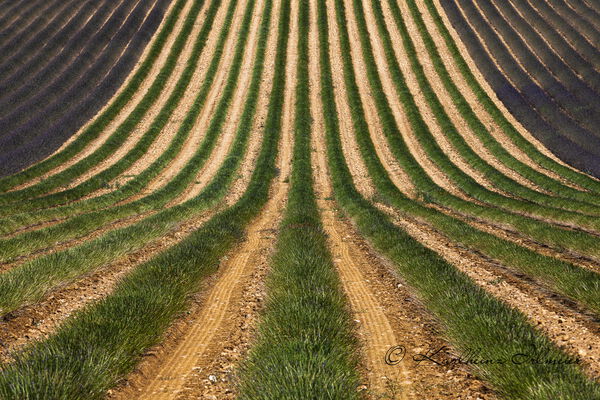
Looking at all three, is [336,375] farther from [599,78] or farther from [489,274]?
[599,78]

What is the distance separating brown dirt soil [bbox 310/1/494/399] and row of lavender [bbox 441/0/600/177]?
21778 millimetres

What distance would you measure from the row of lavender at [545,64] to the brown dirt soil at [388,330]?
71.5 ft

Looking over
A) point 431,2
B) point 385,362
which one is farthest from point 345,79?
point 385,362

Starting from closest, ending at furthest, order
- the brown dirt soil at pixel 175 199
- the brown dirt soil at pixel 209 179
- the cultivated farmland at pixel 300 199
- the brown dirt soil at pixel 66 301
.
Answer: the cultivated farmland at pixel 300 199
the brown dirt soil at pixel 66 301
the brown dirt soil at pixel 175 199
the brown dirt soil at pixel 209 179

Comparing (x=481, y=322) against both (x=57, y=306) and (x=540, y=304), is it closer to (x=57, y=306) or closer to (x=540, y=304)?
(x=540, y=304)

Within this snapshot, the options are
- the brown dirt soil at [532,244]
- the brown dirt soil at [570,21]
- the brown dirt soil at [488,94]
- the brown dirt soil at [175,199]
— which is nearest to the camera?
the brown dirt soil at [532,244]

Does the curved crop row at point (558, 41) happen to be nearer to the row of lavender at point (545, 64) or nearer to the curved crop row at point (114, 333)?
the row of lavender at point (545, 64)

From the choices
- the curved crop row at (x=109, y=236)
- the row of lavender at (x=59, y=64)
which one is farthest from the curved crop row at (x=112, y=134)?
the curved crop row at (x=109, y=236)

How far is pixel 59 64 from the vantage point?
3625 centimetres

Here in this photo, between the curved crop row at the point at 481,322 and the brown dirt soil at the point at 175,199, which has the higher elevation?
the brown dirt soil at the point at 175,199

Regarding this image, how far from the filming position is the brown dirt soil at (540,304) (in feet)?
17.4

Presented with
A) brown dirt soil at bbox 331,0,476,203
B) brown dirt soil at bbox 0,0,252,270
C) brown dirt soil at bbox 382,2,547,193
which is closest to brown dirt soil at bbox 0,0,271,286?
brown dirt soil at bbox 0,0,252,270

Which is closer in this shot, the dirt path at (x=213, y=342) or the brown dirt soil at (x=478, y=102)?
the dirt path at (x=213, y=342)

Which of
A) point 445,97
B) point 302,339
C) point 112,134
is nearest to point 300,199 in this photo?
point 302,339
